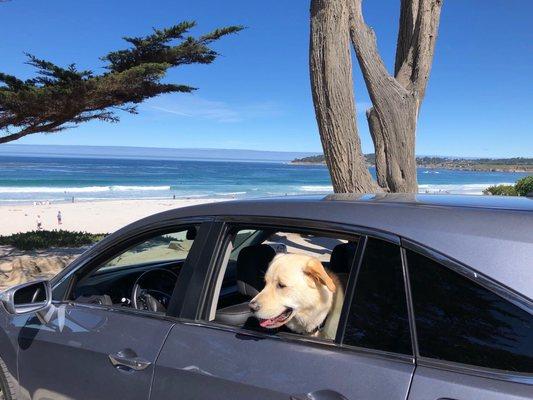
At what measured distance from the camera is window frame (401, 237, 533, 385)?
1.38m

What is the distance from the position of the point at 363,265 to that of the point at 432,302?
0.26 m

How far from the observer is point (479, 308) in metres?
1.47

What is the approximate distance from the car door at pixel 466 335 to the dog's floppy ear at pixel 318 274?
0.45 metres

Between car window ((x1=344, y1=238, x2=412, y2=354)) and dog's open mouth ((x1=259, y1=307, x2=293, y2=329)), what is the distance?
35cm

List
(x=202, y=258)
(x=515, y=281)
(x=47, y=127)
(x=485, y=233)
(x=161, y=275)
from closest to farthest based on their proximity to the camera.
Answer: (x=515, y=281) < (x=485, y=233) < (x=202, y=258) < (x=161, y=275) < (x=47, y=127)

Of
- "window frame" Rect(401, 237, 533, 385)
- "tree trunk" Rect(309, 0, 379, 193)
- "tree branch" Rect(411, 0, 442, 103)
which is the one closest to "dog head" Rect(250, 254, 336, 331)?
"window frame" Rect(401, 237, 533, 385)

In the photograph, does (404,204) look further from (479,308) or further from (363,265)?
(479,308)

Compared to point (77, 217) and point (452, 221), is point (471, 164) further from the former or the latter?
point (452, 221)

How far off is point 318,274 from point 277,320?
24 centimetres

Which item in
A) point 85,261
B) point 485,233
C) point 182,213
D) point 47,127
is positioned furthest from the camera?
point 47,127

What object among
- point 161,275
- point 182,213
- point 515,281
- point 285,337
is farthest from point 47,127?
point 515,281

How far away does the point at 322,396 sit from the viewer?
1.61m

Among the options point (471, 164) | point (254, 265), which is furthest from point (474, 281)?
point (471, 164)

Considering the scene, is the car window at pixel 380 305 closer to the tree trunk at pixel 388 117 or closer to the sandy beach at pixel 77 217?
the tree trunk at pixel 388 117
